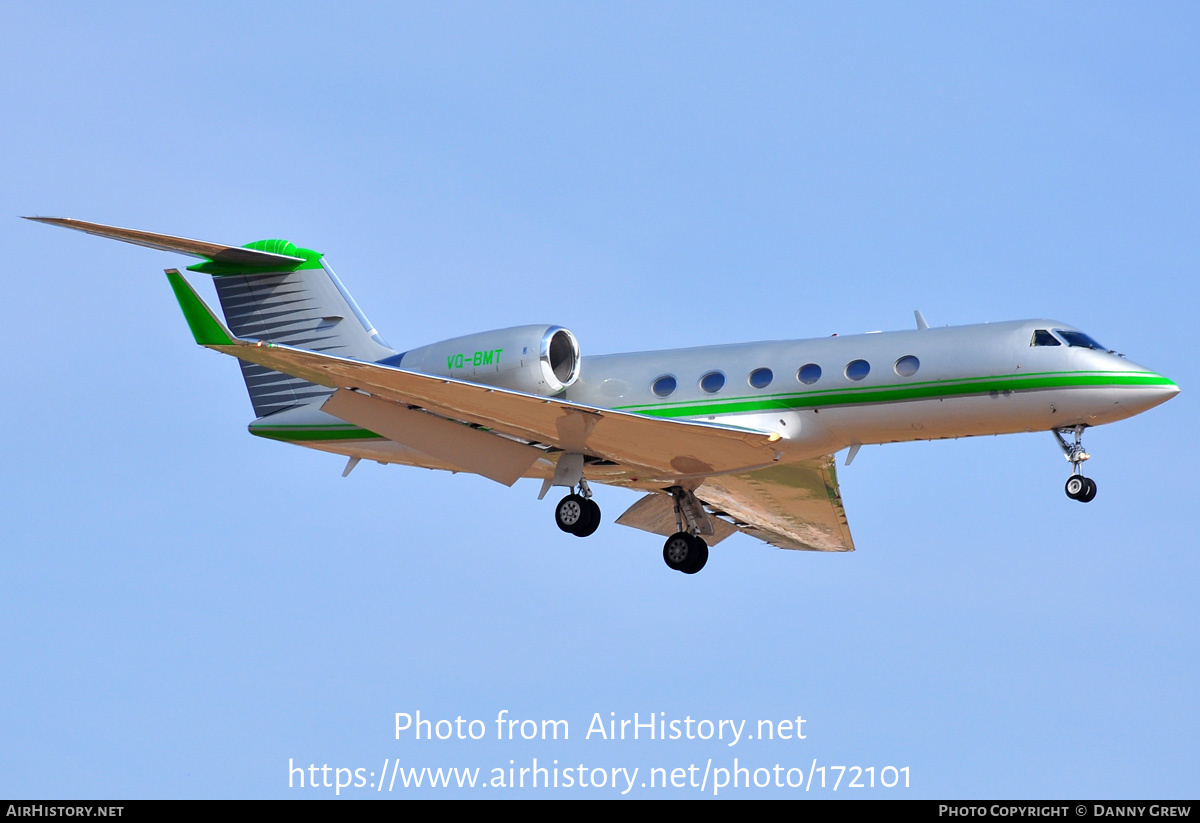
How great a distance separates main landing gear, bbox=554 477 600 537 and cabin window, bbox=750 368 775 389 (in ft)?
8.83

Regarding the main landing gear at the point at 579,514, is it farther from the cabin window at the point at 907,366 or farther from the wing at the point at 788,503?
the cabin window at the point at 907,366

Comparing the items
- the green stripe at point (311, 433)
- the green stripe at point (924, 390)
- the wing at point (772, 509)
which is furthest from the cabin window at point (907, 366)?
the green stripe at point (311, 433)

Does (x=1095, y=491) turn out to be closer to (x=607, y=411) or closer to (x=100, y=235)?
(x=607, y=411)

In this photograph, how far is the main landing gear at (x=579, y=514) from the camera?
67.1 ft

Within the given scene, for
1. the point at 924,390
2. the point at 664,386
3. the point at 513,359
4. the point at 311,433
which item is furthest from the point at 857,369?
the point at 311,433

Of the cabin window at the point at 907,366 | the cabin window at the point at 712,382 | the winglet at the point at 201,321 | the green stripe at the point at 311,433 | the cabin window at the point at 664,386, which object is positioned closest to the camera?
the winglet at the point at 201,321

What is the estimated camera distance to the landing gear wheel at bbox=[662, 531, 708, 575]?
2184 centimetres

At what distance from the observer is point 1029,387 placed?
1870 cm

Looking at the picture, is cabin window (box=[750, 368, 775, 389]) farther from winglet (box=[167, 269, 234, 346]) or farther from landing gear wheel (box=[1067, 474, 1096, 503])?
winglet (box=[167, 269, 234, 346])

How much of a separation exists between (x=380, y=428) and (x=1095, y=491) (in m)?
9.22

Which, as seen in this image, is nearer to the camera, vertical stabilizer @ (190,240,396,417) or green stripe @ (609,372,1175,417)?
green stripe @ (609,372,1175,417)

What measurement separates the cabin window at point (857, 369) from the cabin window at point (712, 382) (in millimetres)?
1725

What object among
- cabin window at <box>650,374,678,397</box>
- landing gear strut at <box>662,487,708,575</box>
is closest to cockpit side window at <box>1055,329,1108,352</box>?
cabin window at <box>650,374,678,397</box>
